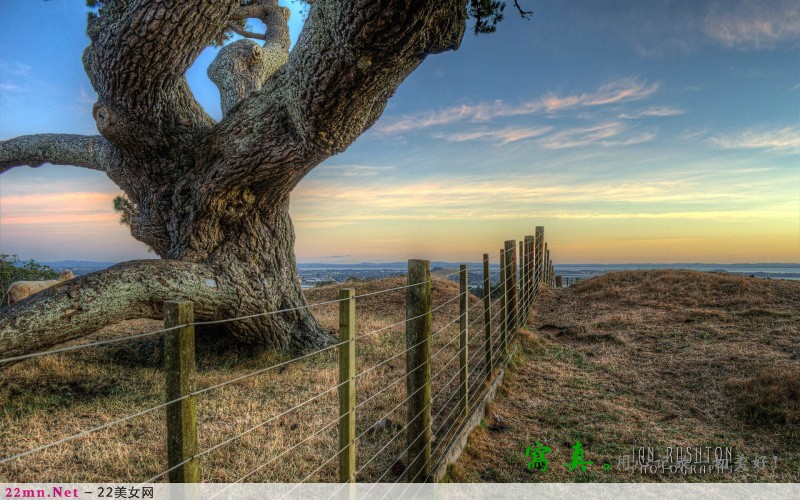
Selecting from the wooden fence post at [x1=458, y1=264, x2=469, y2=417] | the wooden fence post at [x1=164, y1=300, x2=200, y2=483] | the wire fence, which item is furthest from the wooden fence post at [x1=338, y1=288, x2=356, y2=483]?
the wooden fence post at [x1=458, y1=264, x2=469, y2=417]

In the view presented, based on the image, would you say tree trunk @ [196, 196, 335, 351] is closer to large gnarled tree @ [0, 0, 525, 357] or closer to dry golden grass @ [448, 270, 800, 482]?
large gnarled tree @ [0, 0, 525, 357]

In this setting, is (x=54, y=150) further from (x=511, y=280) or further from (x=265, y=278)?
(x=511, y=280)

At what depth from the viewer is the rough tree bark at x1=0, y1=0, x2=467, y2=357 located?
440 cm

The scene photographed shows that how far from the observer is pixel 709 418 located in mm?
4438

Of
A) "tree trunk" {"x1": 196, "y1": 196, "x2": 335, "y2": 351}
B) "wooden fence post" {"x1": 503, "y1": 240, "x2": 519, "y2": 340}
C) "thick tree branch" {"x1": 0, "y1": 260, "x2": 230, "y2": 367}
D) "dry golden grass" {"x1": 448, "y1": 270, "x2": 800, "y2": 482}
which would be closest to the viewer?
"dry golden grass" {"x1": 448, "y1": 270, "x2": 800, "y2": 482}

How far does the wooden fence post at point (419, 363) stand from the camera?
308 cm

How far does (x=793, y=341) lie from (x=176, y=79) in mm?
8607

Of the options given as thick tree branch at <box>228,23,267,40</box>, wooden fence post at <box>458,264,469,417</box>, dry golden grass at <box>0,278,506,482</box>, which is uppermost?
thick tree branch at <box>228,23,267,40</box>

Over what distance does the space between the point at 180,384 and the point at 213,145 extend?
16.7 feet

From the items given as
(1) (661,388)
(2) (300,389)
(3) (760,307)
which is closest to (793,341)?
(3) (760,307)

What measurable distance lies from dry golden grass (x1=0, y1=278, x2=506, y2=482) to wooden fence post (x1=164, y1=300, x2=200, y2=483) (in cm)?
42

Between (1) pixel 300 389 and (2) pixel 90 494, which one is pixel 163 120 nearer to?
(1) pixel 300 389

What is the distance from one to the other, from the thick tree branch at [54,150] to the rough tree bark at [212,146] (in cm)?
2

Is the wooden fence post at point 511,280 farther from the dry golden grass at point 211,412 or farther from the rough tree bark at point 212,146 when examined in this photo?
the rough tree bark at point 212,146
